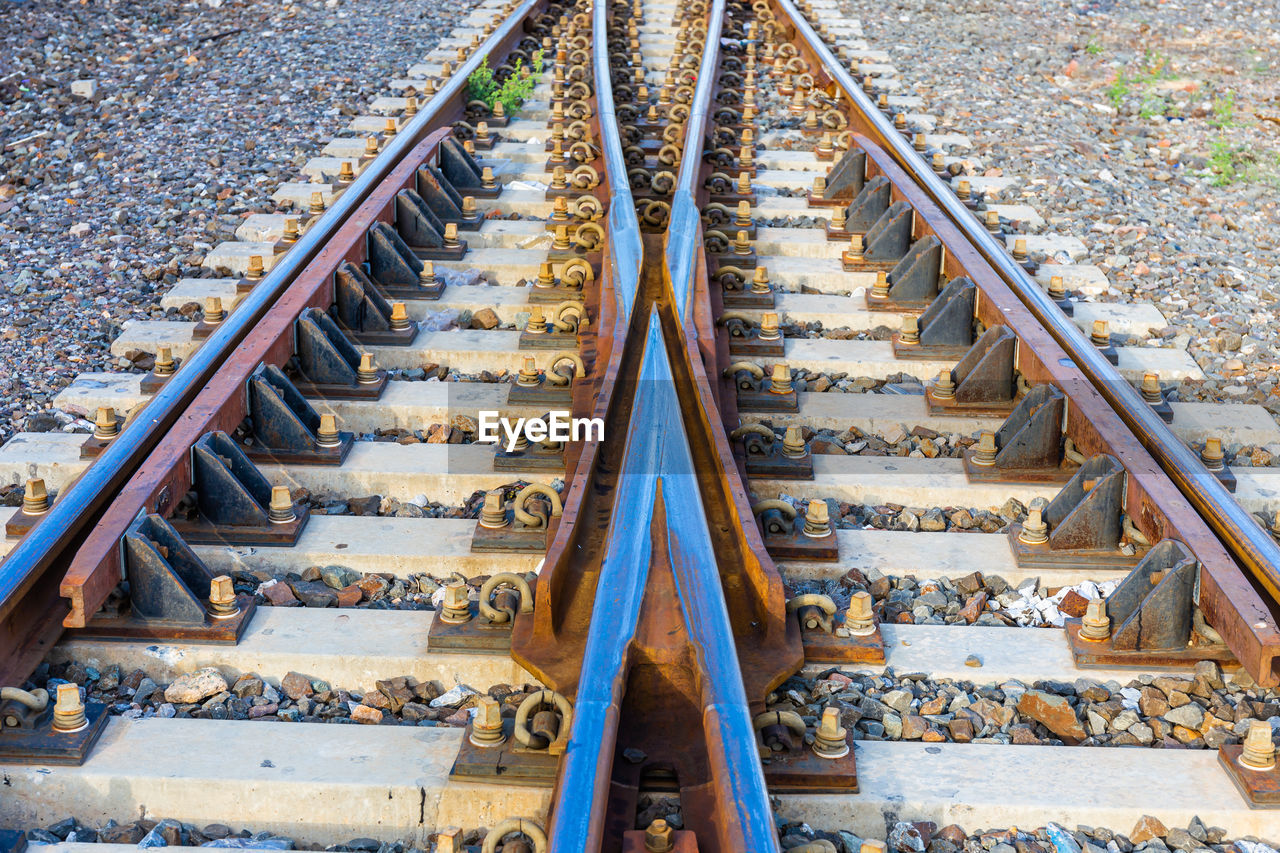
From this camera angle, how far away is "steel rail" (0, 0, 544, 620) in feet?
10.1

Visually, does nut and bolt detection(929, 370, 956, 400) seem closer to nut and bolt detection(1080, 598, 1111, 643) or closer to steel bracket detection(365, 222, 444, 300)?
nut and bolt detection(1080, 598, 1111, 643)

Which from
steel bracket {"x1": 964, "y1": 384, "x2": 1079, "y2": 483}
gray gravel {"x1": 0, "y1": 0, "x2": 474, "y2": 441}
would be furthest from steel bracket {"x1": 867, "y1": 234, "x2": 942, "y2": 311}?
gray gravel {"x1": 0, "y1": 0, "x2": 474, "y2": 441}

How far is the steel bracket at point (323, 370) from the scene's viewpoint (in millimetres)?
4320

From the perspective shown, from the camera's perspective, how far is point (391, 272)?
5207 millimetres

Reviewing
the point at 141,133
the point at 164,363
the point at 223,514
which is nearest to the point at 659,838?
the point at 223,514

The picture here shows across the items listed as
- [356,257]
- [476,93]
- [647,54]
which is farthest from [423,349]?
[647,54]

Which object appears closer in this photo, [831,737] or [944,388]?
[831,737]

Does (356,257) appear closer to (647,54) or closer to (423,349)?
(423,349)

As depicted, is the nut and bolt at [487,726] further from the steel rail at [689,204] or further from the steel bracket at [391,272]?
the steel bracket at [391,272]

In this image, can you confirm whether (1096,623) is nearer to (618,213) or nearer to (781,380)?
(781,380)

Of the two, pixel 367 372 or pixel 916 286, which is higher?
pixel 916 286

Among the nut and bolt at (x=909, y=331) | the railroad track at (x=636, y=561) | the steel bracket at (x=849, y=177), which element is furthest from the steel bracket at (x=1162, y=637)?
the steel bracket at (x=849, y=177)

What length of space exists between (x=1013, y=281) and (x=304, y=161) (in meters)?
4.07

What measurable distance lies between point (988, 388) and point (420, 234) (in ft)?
7.99
